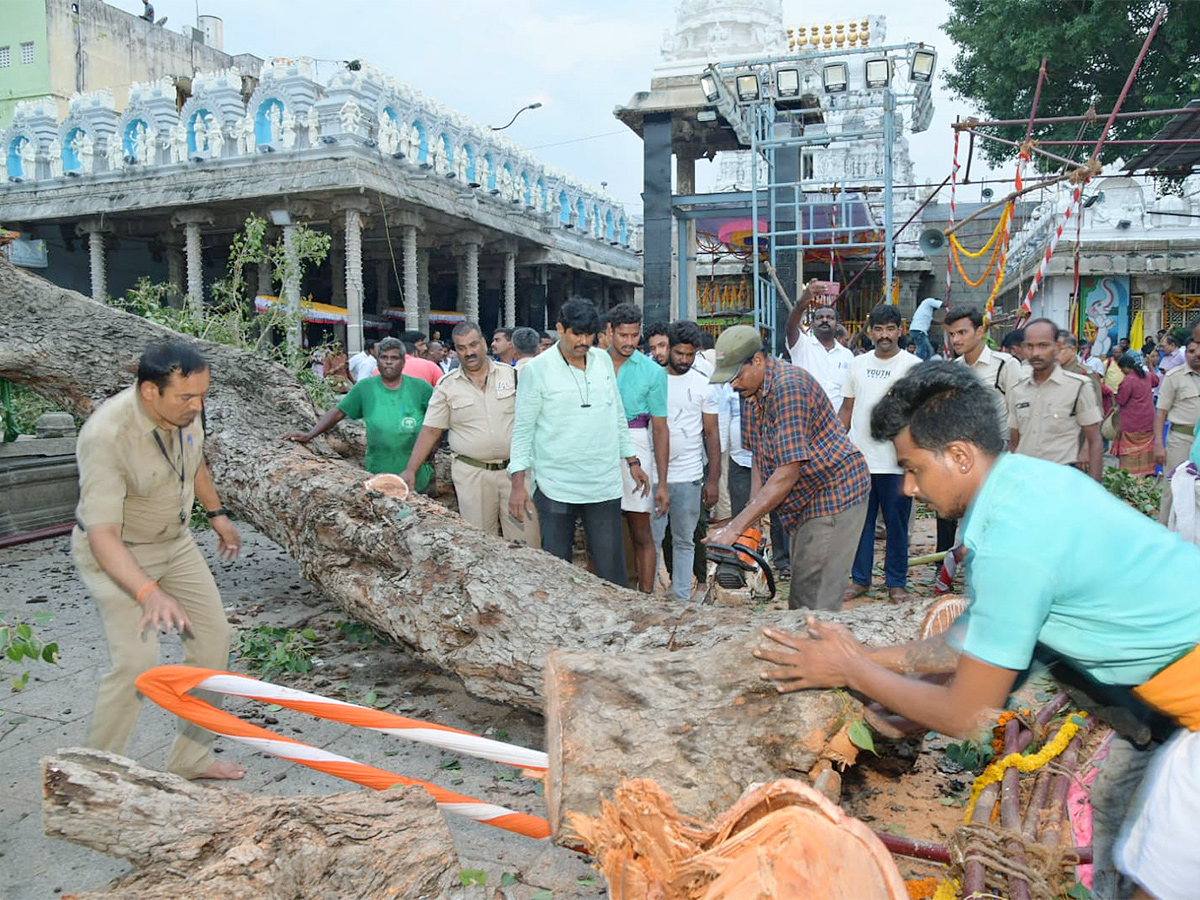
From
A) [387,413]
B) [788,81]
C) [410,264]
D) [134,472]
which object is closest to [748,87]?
[788,81]

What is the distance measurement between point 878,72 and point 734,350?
8014 mm

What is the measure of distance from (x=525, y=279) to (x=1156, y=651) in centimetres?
2521

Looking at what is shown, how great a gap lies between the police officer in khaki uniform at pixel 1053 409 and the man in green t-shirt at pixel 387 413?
3489mm

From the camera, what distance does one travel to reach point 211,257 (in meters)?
23.4

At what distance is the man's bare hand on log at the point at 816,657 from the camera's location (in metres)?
1.77

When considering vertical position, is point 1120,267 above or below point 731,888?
above

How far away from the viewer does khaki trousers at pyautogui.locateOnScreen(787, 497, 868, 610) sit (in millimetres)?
3803

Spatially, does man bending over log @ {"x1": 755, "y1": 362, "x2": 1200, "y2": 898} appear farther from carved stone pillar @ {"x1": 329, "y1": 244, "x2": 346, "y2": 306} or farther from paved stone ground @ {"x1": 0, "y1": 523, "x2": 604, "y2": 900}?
carved stone pillar @ {"x1": 329, "y1": 244, "x2": 346, "y2": 306}

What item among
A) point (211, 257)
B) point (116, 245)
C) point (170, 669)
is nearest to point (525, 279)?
point (211, 257)

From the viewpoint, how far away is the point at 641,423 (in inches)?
202

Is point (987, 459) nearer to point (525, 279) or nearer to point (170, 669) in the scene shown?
point (170, 669)

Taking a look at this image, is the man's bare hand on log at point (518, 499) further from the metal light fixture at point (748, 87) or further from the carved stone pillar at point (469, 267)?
the carved stone pillar at point (469, 267)

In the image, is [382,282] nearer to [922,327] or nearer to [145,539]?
[922,327]

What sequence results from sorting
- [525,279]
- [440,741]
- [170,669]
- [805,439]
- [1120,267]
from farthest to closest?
[525,279]
[1120,267]
[805,439]
[170,669]
[440,741]
